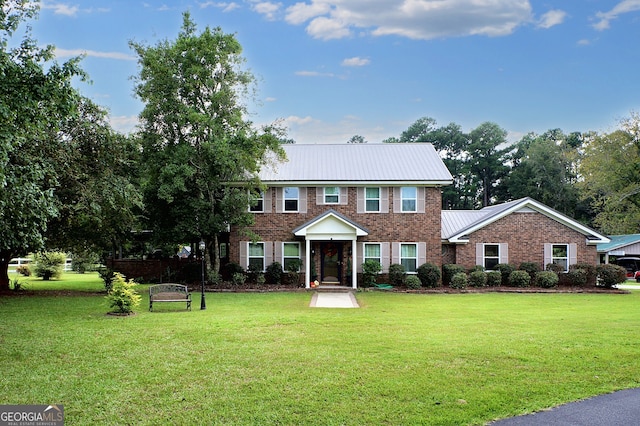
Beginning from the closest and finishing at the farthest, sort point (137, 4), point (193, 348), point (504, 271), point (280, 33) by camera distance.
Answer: point (193, 348) < point (137, 4) < point (280, 33) < point (504, 271)

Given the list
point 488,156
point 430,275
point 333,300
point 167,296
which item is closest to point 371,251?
point 430,275

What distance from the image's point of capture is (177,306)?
1680cm

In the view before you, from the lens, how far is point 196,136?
23188 millimetres

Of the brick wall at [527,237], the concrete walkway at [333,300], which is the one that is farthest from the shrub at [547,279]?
the concrete walkway at [333,300]

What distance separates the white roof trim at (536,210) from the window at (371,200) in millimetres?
4097

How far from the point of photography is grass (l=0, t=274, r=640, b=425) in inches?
242

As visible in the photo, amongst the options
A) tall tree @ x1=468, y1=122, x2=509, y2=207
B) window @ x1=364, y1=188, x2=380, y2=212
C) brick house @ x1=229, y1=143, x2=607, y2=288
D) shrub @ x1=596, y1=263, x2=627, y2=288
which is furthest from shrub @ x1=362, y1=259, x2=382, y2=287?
tall tree @ x1=468, y1=122, x2=509, y2=207

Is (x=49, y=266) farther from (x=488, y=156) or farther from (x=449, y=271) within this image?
(x=488, y=156)

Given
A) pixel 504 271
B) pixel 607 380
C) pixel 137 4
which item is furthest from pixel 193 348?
pixel 504 271

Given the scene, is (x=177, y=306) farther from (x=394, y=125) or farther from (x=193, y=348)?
(x=394, y=125)

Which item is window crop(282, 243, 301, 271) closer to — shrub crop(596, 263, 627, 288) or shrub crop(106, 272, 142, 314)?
shrub crop(106, 272, 142, 314)

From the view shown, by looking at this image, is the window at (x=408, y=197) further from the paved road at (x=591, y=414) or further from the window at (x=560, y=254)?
the paved road at (x=591, y=414)

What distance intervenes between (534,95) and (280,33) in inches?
560

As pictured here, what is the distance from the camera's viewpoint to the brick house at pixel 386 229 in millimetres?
24625
